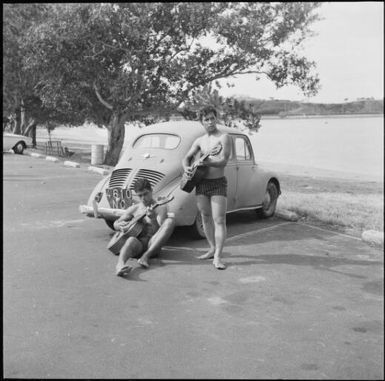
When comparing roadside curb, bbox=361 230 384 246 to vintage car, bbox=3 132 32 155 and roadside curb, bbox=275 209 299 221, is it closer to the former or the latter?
roadside curb, bbox=275 209 299 221

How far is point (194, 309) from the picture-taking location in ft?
14.0

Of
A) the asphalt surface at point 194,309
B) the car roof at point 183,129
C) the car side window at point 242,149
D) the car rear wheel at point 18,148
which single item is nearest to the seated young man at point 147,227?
the asphalt surface at point 194,309

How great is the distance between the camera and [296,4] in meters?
17.0

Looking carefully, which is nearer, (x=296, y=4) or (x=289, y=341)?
(x=289, y=341)

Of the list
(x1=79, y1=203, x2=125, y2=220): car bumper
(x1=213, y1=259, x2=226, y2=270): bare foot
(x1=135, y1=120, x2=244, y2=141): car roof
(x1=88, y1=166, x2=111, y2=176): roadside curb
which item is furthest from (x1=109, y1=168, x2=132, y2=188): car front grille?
(x1=88, y1=166, x2=111, y2=176): roadside curb

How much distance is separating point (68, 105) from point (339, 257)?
58.6 ft

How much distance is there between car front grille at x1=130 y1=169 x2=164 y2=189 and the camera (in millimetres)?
6727

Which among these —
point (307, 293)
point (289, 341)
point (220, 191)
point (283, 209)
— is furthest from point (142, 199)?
point (283, 209)

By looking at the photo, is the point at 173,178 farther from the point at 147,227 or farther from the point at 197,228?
the point at 147,227

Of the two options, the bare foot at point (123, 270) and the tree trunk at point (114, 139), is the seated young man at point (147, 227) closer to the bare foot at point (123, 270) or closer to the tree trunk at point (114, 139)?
the bare foot at point (123, 270)

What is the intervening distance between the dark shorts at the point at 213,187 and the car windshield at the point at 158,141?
1783mm

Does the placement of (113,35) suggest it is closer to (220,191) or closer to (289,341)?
(220,191)

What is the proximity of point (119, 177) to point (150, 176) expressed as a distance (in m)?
0.51

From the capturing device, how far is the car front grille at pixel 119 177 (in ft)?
22.7
